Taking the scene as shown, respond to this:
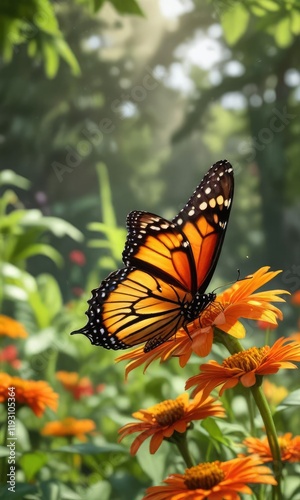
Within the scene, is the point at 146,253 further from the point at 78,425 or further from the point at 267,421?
the point at 78,425

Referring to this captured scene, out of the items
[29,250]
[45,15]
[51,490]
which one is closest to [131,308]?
[51,490]

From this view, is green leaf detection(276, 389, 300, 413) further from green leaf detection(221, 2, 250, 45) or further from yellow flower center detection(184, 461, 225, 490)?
green leaf detection(221, 2, 250, 45)

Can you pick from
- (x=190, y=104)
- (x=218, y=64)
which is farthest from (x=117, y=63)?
(x=218, y=64)

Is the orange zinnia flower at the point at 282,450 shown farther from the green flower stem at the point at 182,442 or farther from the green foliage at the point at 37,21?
the green foliage at the point at 37,21
